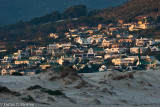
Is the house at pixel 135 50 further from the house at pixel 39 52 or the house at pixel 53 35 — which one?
the house at pixel 53 35

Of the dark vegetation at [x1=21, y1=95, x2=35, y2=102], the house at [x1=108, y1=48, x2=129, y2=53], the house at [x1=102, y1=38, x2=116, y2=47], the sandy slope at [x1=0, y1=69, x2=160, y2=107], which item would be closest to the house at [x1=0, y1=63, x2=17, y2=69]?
A: the house at [x1=108, y1=48, x2=129, y2=53]

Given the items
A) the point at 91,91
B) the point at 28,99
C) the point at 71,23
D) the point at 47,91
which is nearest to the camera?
the point at 28,99

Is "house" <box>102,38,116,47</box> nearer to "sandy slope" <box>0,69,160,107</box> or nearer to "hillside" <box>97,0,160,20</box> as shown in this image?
"hillside" <box>97,0,160,20</box>

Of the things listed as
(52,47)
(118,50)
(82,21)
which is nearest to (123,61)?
(118,50)

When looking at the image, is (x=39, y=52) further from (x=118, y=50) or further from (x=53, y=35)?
(x=53, y=35)

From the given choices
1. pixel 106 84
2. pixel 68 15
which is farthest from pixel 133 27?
pixel 106 84

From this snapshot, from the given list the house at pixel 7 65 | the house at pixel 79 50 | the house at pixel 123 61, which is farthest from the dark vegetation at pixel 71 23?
the house at pixel 123 61
